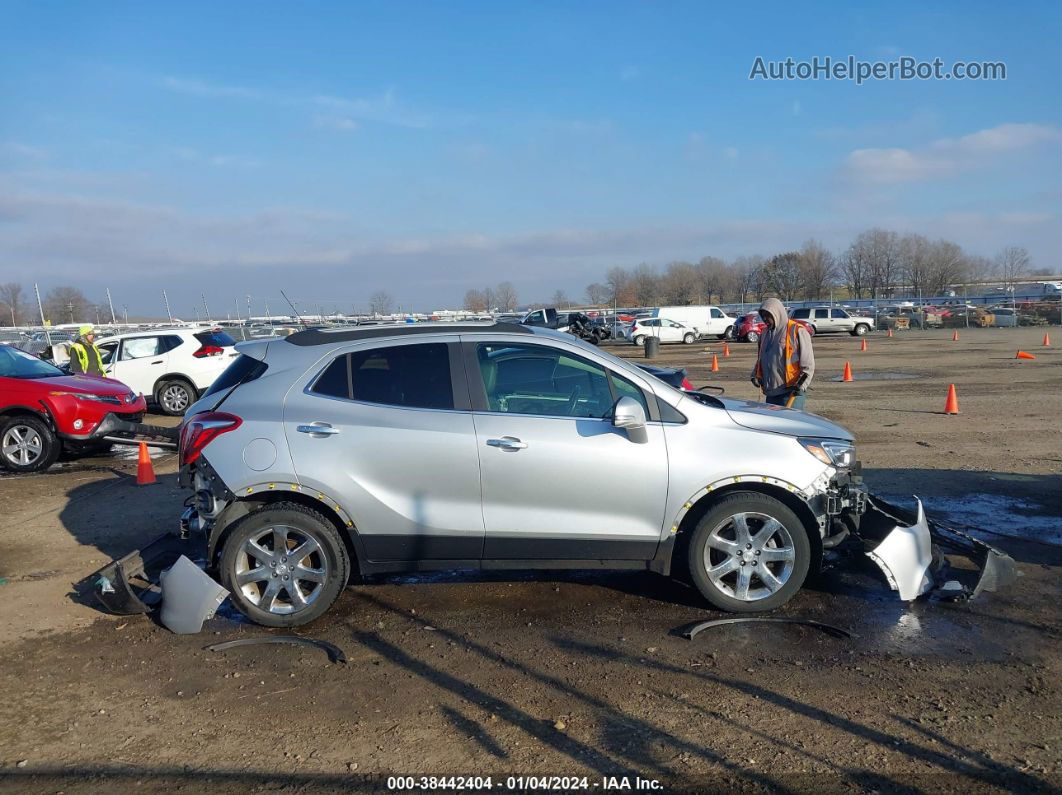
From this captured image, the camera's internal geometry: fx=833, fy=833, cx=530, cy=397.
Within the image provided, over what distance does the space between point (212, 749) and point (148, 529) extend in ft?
14.7

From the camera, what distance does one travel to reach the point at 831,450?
5.45m

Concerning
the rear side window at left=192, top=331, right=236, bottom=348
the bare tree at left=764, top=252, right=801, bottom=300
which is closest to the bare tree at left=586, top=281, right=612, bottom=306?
the bare tree at left=764, top=252, right=801, bottom=300

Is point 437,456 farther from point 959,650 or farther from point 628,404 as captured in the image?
point 959,650

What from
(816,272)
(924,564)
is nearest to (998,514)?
(924,564)

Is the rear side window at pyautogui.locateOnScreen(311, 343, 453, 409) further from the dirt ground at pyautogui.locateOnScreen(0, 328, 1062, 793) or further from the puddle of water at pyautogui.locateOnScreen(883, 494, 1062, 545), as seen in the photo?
the puddle of water at pyautogui.locateOnScreen(883, 494, 1062, 545)

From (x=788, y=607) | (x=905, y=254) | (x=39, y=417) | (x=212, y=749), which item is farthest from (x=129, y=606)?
(x=905, y=254)

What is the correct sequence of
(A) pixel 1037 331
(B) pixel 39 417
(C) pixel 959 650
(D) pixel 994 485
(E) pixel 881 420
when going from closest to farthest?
(C) pixel 959 650 < (D) pixel 994 485 < (B) pixel 39 417 < (E) pixel 881 420 < (A) pixel 1037 331

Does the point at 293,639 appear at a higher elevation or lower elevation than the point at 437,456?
lower

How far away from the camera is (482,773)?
3.57m

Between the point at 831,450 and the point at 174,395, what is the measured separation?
46.2ft

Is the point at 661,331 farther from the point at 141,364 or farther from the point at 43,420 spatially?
the point at 43,420

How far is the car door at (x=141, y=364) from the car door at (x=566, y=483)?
1279 cm

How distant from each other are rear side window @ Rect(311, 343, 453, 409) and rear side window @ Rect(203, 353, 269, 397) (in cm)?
44

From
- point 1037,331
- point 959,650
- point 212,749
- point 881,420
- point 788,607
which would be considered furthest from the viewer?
point 1037,331
